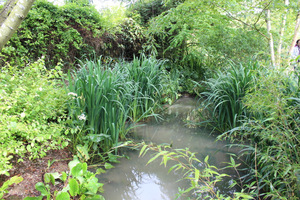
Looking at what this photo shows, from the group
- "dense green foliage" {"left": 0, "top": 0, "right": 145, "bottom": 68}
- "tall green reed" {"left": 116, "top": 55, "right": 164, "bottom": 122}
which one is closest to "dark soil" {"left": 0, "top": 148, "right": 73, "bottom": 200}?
"tall green reed" {"left": 116, "top": 55, "right": 164, "bottom": 122}

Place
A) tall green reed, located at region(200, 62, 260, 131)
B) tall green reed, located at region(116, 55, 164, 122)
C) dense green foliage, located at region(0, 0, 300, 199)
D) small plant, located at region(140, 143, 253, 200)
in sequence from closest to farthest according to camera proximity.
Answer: small plant, located at region(140, 143, 253, 200) < dense green foliage, located at region(0, 0, 300, 199) < tall green reed, located at region(200, 62, 260, 131) < tall green reed, located at region(116, 55, 164, 122)

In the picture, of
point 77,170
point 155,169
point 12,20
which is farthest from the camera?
point 155,169

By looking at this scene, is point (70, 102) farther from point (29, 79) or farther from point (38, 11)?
point (38, 11)

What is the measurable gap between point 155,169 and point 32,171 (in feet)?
3.66

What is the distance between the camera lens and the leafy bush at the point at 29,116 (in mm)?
1497

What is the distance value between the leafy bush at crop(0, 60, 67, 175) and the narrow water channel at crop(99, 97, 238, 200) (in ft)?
2.03

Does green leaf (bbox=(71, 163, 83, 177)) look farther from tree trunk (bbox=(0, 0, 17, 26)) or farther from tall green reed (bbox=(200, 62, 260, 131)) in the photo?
tall green reed (bbox=(200, 62, 260, 131))

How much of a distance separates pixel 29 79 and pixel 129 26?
411 centimetres

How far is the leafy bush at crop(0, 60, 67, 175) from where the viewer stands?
4.91ft

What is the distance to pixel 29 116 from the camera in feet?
5.87

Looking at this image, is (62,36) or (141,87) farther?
(62,36)

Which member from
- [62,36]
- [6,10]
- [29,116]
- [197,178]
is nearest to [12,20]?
[6,10]

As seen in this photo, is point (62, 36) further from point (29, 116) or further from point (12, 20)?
point (12, 20)

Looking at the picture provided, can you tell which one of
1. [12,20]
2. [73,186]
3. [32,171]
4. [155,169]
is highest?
[12,20]
